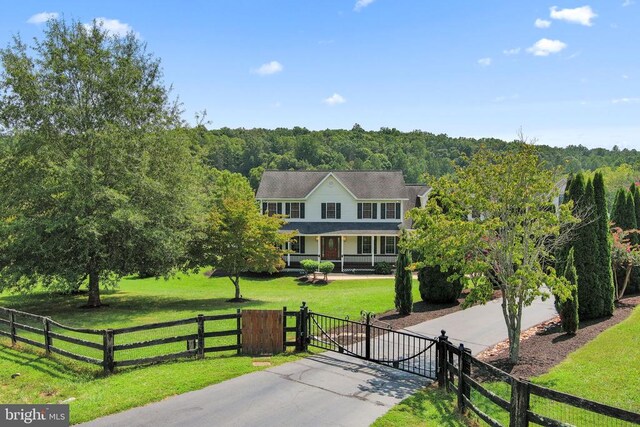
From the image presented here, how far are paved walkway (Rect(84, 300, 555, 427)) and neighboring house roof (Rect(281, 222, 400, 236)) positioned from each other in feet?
83.3

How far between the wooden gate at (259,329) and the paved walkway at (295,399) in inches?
49.6

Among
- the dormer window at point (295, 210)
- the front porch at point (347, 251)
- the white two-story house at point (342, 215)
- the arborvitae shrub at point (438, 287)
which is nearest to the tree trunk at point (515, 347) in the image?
the arborvitae shrub at point (438, 287)

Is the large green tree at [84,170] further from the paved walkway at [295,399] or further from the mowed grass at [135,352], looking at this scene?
the paved walkway at [295,399]

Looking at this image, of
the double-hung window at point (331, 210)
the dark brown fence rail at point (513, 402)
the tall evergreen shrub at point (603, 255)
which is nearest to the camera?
the dark brown fence rail at point (513, 402)

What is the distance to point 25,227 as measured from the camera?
19.4 metres

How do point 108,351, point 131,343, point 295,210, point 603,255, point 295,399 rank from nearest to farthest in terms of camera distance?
point 295,399 → point 108,351 → point 131,343 → point 603,255 → point 295,210

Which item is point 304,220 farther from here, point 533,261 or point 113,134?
point 533,261

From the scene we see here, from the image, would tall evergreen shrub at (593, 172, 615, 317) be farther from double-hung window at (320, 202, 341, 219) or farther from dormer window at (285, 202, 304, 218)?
dormer window at (285, 202, 304, 218)

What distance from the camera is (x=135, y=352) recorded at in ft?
42.5

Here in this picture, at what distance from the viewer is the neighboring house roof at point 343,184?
3953 cm

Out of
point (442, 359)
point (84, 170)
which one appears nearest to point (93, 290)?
point (84, 170)

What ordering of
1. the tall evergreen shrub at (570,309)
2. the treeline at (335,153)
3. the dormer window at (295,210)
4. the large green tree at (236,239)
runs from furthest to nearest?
1. the treeline at (335,153)
2. the dormer window at (295,210)
3. the large green tree at (236,239)
4. the tall evergreen shrub at (570,309)

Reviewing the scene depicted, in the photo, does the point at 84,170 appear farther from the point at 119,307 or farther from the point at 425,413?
the point at 425,413

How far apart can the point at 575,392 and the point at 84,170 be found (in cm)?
1907
